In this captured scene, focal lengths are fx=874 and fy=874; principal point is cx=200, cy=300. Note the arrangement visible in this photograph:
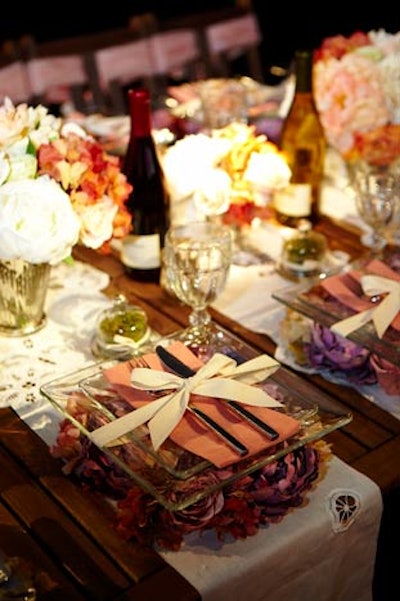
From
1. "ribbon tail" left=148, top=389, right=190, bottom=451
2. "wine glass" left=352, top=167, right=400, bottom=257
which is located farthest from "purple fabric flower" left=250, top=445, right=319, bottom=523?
"wine glass" left=352, top=167, right=400, bottom=257

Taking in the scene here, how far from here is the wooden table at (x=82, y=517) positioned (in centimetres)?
93

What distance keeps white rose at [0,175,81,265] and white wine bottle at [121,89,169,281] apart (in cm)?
33

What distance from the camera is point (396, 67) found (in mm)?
1850

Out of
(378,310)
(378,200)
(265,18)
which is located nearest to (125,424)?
(378,310)

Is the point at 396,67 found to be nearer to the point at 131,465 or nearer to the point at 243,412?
the point at 243,412

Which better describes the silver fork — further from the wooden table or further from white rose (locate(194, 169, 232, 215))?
white rose (locate(194, 169, 232, 215))

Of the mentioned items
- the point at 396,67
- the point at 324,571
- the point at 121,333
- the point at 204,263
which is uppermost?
the point at 396,67

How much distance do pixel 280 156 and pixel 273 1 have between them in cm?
328

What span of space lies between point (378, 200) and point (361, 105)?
0.37m

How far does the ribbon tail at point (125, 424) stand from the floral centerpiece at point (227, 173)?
569 millimetres

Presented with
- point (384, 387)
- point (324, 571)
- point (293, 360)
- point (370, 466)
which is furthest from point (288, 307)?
point (324, 571)

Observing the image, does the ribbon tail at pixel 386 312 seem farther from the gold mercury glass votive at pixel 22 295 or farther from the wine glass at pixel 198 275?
the gold mercury glass votive at pixel 22 295

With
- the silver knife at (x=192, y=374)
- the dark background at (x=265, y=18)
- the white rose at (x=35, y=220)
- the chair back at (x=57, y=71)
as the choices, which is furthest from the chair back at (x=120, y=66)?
the dark background at (x=265, y=18)

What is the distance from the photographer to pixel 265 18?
4.67m
